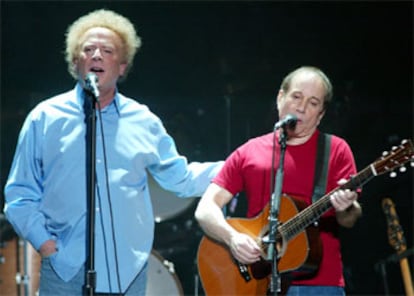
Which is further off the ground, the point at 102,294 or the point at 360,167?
the point at 360,167

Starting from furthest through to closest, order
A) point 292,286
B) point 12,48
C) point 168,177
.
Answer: point 12,48, point 168,177, point 292,286

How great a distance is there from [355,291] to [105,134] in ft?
9.67

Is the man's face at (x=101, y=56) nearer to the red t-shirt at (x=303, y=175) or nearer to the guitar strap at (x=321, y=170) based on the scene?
the red t-shirt at (x=303, y=175)

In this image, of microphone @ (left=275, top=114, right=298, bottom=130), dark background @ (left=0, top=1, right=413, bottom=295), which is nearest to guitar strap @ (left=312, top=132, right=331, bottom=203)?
microphone @ (left=275, top=114, right=298, bottom=130)

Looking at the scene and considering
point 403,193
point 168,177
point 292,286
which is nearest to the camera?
point 292,286

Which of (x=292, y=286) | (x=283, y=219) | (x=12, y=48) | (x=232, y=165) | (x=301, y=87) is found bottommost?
(x=292, y=286)

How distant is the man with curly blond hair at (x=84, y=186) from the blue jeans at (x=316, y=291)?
70 centimetres

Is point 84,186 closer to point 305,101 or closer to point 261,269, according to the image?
point 261,269

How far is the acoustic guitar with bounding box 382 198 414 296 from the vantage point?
222 inches

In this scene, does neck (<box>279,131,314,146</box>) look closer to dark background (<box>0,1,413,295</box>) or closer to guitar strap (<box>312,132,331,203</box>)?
guitar strap (<box>312,132,331,203</box>)

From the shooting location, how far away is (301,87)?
3793mm

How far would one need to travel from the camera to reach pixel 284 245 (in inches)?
149

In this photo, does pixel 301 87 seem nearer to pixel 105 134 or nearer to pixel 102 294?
pixel 105 134

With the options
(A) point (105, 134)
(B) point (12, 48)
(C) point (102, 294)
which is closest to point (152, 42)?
(B) point (12, 48)
